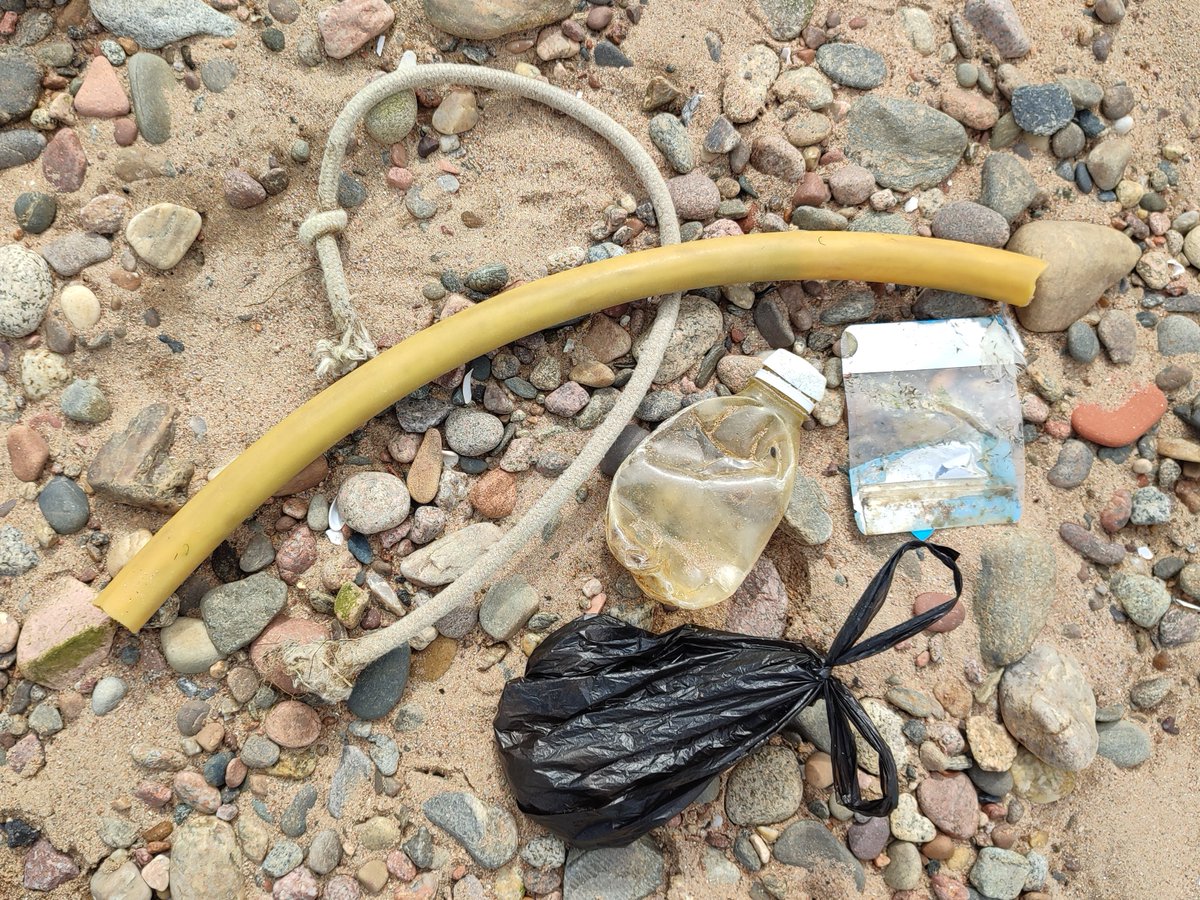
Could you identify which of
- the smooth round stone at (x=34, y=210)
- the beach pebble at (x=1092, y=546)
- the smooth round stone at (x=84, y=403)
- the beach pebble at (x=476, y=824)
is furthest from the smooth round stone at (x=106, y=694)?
the beach pebble at (x=1092, y=546)

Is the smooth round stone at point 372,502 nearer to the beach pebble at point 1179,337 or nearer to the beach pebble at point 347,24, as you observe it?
the beach pebble at point 347,24

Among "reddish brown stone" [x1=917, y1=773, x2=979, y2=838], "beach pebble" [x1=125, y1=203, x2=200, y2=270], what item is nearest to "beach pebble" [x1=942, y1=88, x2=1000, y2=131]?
"reddish brown stone" [x1=917, y1=773, x2=979, y2=838]

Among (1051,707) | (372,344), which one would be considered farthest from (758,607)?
(372,344)

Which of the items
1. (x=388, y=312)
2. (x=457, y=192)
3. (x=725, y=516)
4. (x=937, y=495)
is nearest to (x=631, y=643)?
(x=725, y=516)

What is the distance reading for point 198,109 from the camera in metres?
2.15

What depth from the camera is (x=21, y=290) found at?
2035mm

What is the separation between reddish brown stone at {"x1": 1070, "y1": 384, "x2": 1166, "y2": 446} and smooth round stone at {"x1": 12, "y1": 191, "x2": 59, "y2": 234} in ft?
9.97

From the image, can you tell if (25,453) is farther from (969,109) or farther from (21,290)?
(969,109)

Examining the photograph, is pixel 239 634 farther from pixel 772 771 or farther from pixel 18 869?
pixel 772 771

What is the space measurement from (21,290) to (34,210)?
23cm

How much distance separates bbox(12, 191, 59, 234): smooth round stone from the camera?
6.83ft

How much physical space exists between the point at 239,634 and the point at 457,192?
140 centimetres

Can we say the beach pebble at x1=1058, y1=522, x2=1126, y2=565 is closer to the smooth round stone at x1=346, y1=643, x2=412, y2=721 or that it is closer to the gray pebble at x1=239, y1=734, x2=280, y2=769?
the smooth round stone at x1=346, y1=643, x2=412, y2=721

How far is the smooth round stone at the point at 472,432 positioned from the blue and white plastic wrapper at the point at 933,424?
42.0 inches
